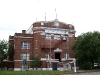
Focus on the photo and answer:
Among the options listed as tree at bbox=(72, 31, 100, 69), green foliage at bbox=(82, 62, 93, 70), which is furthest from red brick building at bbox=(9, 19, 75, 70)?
tree at bbox=(72, 31, 100, 69)

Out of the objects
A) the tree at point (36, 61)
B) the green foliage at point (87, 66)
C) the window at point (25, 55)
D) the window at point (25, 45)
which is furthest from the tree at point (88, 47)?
the window at point (25, 55)

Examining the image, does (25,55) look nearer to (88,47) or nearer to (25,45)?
(25,45)

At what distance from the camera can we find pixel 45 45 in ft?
197

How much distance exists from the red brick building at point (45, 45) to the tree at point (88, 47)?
462cm

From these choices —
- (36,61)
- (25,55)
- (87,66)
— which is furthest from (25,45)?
(87,66)

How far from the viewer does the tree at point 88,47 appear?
2137 inches

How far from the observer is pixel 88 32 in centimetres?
5662

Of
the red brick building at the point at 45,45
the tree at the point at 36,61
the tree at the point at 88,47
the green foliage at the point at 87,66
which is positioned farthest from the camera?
the red brick building at the point at 45,45

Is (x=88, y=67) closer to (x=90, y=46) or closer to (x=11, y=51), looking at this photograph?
(x=90, y=46)

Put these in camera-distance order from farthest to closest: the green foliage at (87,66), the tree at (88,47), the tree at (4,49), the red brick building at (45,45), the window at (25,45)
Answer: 1. the window at (25,45)
2. the red brick building at (45,45)
3. the tree at (4,49)
4. the green foliage at (87,66)
5. the tree at (88,47)

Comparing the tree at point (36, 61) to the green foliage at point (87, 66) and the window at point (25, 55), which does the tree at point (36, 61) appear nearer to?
the window at point (25, 55)

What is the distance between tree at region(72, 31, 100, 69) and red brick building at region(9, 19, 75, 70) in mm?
4621

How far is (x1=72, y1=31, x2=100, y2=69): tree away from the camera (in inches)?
2137

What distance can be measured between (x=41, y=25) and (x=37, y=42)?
4474 mm
